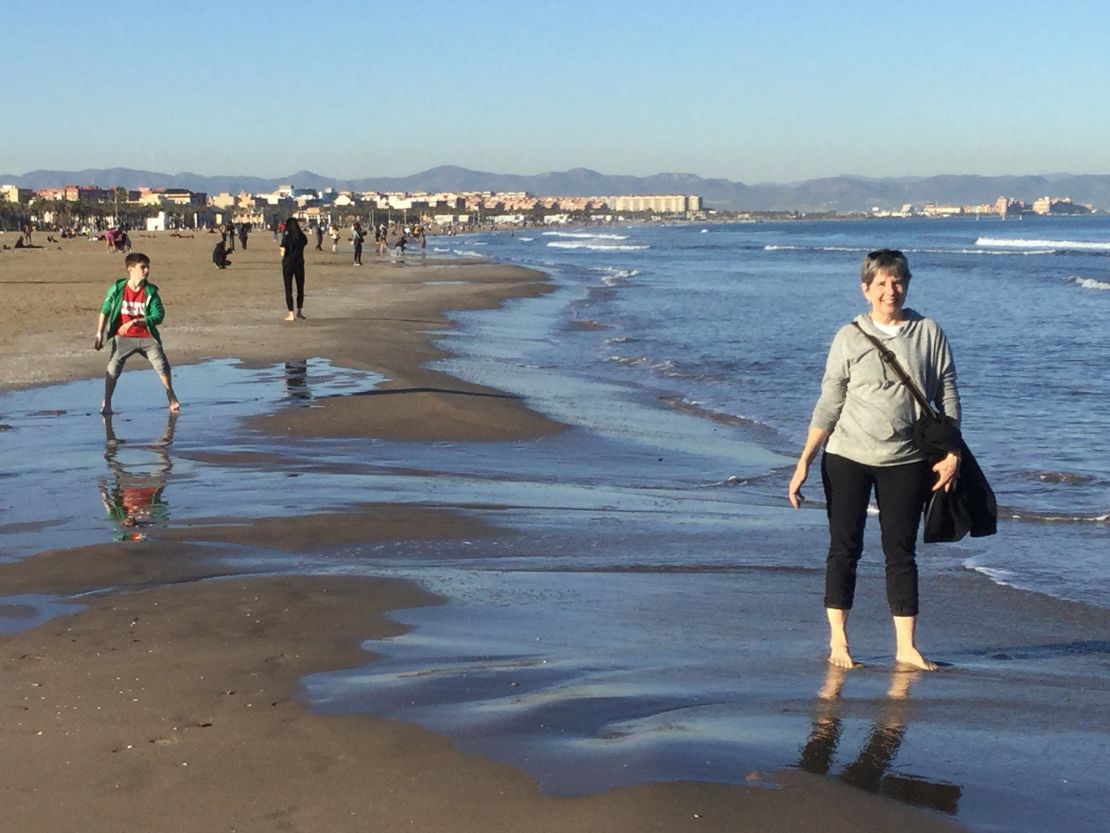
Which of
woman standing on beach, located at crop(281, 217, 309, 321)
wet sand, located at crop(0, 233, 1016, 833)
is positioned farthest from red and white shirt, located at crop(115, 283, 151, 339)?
woman standing on beach, located at crop(281, 217, 309, 321)

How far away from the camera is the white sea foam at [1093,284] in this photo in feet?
133

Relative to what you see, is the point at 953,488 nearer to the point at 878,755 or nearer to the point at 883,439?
the point at 883,439

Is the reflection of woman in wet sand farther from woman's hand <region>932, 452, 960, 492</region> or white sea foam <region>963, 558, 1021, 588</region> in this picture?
white sea foam <region>963, 558, 1021, 588</region>

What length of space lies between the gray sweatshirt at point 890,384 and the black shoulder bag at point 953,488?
32mm

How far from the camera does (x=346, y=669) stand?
16.2 ft

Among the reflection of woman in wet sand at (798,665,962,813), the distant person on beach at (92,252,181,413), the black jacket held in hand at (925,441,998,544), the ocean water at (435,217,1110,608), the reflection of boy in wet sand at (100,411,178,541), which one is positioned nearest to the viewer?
the reflection of woman in wet sand at (798,665,962,813)

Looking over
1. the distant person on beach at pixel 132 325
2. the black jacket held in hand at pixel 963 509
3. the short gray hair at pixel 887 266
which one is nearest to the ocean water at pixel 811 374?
the black jacket held in hand at pixel 963 509

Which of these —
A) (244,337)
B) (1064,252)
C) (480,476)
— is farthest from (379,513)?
(1064,252)

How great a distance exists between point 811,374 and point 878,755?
572 inches

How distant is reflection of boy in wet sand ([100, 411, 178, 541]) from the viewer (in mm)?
7660

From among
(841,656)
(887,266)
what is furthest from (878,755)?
(887,266)

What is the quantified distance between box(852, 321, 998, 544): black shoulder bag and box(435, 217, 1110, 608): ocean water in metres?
1.95

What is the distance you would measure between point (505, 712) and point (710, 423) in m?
9.53

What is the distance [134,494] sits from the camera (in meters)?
8.55
